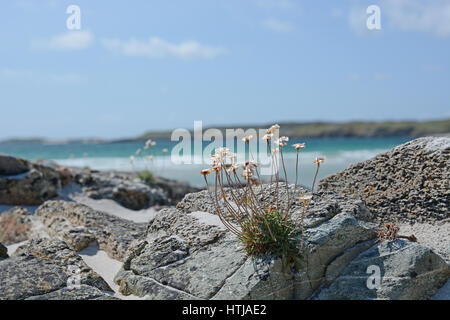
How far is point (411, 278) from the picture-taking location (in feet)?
13.5

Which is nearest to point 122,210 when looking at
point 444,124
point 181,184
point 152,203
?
point 152,203

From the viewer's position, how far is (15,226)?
31.8 ft

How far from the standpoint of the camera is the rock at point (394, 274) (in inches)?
160

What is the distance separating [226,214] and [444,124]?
3148 inches

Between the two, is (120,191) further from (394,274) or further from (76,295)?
(394,274)

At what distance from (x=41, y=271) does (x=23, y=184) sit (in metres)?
8.55

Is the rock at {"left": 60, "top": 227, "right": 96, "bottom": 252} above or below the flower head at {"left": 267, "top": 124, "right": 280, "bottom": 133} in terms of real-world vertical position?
below

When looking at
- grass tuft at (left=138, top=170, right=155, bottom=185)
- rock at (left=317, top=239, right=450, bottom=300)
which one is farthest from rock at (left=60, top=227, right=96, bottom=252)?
grass tuft at (left=138, top=170, right=155, bottom=185)

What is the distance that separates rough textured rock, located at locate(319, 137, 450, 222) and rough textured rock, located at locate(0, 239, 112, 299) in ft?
11.0

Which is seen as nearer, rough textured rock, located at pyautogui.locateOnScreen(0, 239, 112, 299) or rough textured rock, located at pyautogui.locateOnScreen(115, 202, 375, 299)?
rough textured rock, located at pyautogui.locateOnScreen(115, 202, 375, 299)

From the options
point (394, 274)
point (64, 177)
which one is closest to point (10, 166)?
point (64, 177)

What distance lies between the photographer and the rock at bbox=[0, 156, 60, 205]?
12.5 metres

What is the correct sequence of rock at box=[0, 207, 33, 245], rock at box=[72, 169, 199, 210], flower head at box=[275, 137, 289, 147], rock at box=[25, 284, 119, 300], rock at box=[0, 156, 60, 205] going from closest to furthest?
1. flower head at box=[275, 137, 289, 147]
2. rock at box=[25, 284, 119, 300]
3. rock at box=[0, 207, 33, 245]
4. rock at box=[0, 156, 60, 205]
5. rock at box=[72, 169, 199, 210]

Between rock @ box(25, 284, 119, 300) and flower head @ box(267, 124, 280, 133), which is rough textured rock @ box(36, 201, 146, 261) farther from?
flower head @ box(267, 124, 280, 133)
